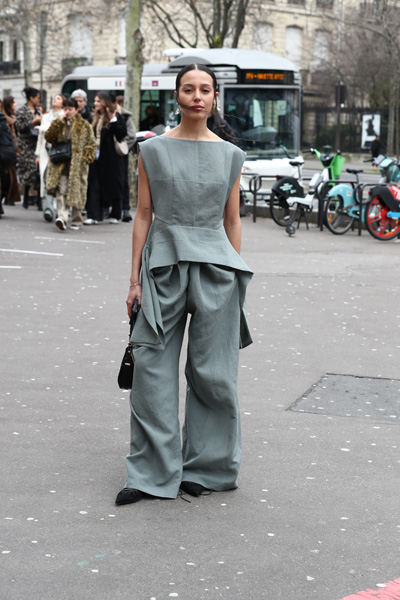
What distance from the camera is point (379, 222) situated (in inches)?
614

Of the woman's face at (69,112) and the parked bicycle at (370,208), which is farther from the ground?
the woman's face at (69,112)

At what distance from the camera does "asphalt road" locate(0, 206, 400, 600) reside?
370 cm

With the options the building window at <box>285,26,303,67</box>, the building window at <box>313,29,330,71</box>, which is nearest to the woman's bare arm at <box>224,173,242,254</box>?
the building window at <box>313,29,330,71</box>

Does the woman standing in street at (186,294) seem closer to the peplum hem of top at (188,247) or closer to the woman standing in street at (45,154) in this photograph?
the peplum hem of top at (188,247)

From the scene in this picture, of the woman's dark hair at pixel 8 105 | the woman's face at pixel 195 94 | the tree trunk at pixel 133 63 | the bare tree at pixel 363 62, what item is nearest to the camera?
the woman's face at pixel 195 94

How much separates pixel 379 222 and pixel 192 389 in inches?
452

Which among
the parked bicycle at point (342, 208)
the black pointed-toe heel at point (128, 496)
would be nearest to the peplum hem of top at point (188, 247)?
the black pointed-toe heel at point (128, 496)

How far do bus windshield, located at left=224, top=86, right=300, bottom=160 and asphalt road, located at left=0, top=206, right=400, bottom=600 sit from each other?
13.8 m

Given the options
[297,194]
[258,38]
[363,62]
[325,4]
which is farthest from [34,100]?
[325,4]

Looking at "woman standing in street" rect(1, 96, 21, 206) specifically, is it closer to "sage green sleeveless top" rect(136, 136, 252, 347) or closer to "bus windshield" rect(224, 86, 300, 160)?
"bus windshield" rect(224, 86, 300, 160)

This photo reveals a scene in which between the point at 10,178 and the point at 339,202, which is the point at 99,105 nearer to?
the point at 10,178

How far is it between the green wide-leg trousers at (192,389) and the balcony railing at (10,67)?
66.9 meters

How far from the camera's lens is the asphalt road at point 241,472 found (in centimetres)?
370

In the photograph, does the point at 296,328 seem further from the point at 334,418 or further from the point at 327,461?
the point at 327,461
